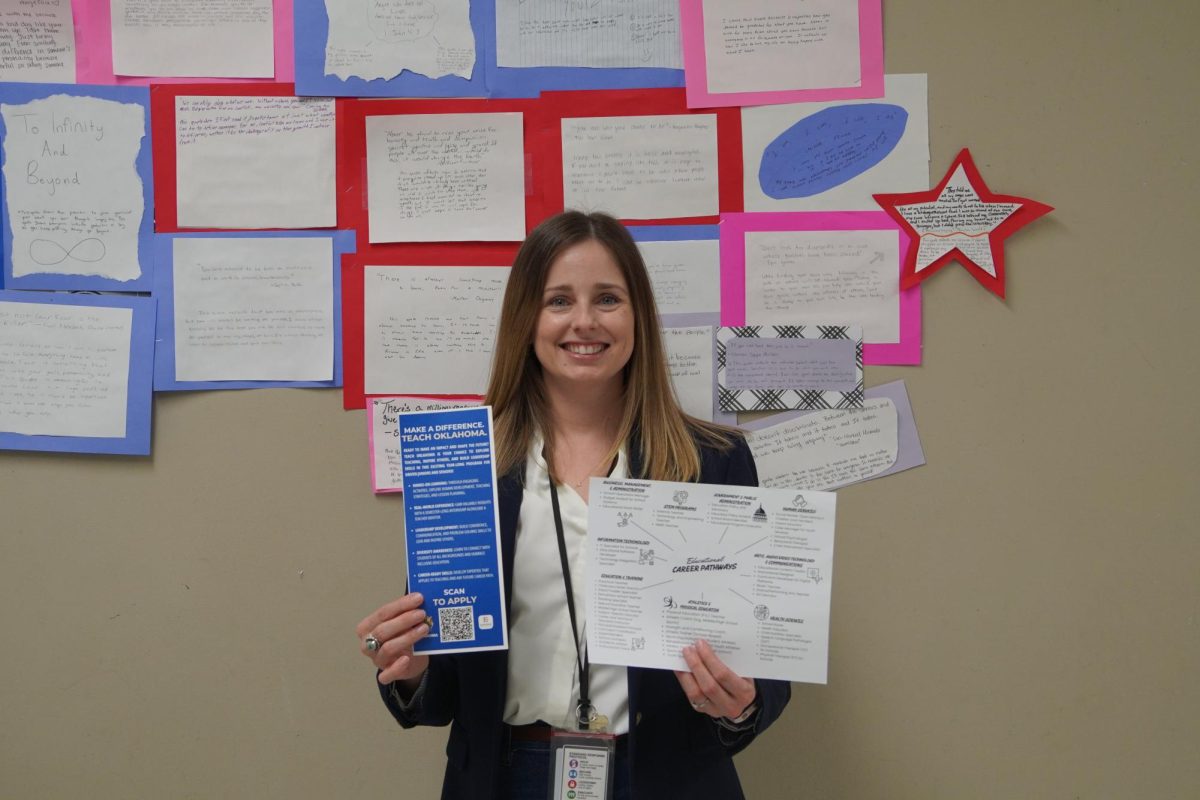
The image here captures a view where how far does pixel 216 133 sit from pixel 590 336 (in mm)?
956

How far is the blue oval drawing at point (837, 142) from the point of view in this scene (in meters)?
1.68

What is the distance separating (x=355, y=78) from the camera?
1683 mm

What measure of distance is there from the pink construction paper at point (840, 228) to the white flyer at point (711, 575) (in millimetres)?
657

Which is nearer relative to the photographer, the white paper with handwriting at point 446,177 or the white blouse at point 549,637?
the white blouse at point 549,637

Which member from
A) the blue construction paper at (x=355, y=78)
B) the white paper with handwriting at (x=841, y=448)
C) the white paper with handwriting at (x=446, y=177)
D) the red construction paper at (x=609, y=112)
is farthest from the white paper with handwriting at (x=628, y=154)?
the white paper with handwriting at (x=841, y=448)

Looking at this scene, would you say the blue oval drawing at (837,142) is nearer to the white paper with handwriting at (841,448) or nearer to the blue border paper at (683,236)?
the blue border paper at (683,236)

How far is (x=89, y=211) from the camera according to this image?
170cm

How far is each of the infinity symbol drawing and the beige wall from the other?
34 cm

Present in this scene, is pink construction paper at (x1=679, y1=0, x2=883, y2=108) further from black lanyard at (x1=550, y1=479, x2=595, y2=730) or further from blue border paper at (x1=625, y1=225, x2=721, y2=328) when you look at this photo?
black lanyard at (x1=550, y1=479, x2=595, y2=730)

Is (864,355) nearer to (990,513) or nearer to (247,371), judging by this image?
(990,513)

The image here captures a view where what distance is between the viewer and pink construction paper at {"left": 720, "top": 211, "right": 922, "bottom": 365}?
1690 millimetres

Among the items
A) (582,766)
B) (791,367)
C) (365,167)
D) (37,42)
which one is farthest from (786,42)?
(37,42)

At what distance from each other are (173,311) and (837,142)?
1.39 meters

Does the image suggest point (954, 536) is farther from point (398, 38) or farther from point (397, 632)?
point (398, 38)
